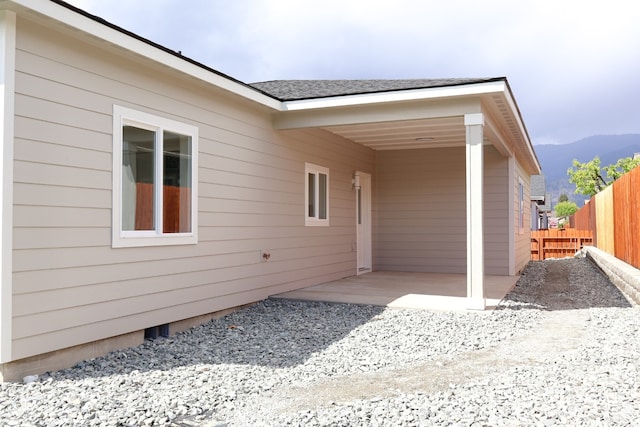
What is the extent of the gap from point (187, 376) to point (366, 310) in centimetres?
308

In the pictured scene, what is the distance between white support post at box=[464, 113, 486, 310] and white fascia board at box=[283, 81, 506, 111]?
0.33 m

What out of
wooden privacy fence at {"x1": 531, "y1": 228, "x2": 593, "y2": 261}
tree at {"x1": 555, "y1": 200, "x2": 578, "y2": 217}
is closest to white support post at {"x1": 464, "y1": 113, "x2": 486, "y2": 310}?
wooden privacy fence at {"x1": 531, "y1": 228, "x2": 593, "y2": 261}

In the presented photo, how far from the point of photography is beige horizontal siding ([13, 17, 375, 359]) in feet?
13.1

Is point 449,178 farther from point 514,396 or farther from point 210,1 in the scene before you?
point 210,1

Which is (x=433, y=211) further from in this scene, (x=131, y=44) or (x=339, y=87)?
(x=131, y=44)

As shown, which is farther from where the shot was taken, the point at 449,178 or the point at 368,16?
the point at 368,16

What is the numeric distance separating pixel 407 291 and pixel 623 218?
4.64 m

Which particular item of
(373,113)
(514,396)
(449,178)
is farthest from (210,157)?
(449,178)

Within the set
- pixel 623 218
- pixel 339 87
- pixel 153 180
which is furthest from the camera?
pixel 623 218

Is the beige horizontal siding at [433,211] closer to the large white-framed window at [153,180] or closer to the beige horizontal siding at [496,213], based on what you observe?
the beige horizontal siding at [496,213]

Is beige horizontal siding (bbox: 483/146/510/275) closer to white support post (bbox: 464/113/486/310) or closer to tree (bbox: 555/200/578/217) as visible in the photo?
white support post (bbox: 464/113/486/310)

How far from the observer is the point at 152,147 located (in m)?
5.28

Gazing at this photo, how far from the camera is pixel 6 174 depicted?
3754mm

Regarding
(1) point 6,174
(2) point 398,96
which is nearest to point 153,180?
(1) point 6,174
